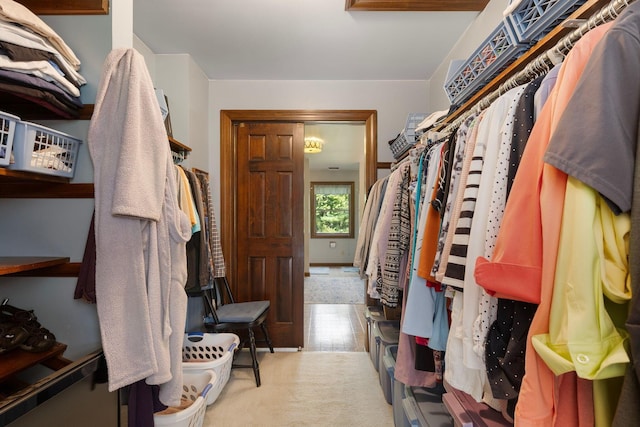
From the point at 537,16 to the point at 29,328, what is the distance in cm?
184

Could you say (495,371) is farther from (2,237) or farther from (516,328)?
(2,237)

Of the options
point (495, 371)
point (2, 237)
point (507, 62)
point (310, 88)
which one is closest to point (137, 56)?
point (2, 237)

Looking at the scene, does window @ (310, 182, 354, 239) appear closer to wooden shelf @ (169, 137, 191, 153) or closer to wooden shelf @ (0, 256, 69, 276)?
wooden shelf @ (169, 137, 191, 153)

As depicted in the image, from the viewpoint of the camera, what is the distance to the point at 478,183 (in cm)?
84

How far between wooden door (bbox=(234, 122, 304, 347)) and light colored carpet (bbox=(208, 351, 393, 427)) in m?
0.42

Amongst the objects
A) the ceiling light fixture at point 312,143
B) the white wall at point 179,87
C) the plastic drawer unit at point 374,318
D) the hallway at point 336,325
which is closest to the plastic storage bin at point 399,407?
the plastic drawer unit at point 374,318

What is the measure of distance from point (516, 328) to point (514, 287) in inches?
4.8

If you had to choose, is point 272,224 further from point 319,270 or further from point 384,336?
point 319,270

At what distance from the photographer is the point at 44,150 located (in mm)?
956

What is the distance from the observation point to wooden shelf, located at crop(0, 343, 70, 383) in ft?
3.01

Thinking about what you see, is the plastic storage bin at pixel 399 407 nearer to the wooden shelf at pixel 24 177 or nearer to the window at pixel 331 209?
the wooden shelf at pixel 24 177

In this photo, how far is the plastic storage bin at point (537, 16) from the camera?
2.68 ft

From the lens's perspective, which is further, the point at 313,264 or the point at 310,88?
the point at 313,264

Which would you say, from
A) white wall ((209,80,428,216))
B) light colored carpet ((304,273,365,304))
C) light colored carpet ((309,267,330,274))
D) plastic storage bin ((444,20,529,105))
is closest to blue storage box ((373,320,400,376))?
white wall ((209,80,428,216))
